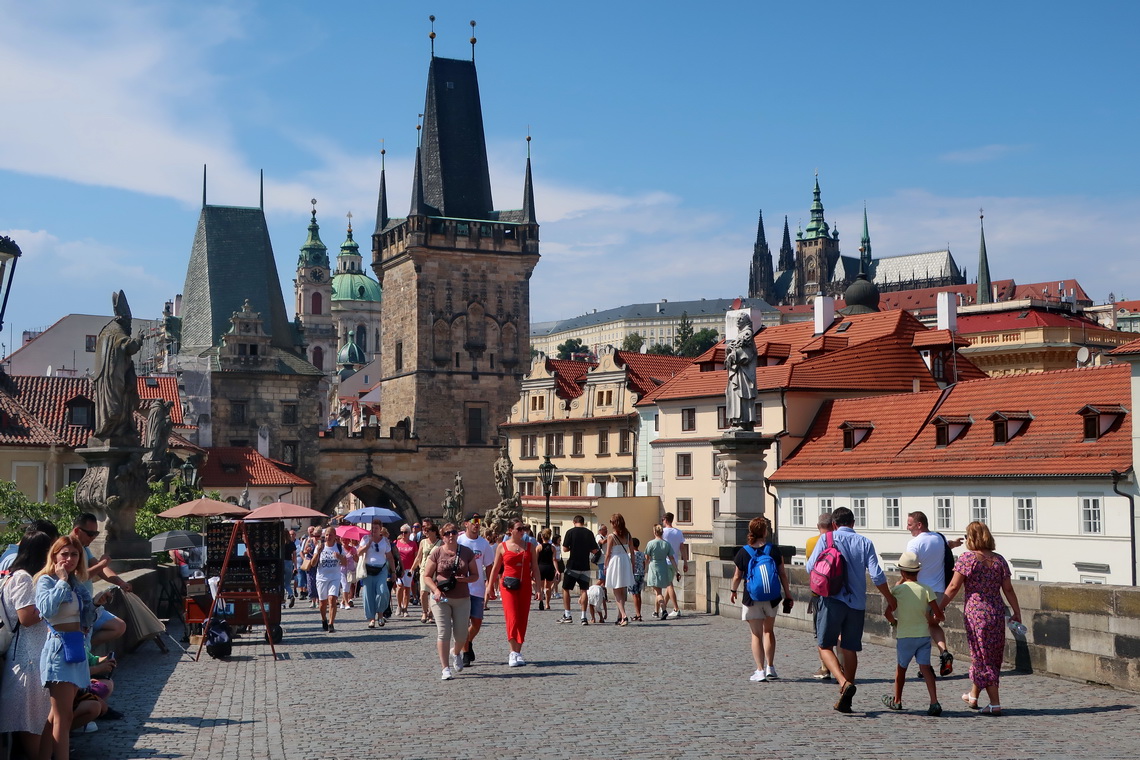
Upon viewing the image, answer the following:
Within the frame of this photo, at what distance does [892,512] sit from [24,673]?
30093 mm

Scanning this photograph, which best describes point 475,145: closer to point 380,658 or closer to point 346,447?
point 346,447

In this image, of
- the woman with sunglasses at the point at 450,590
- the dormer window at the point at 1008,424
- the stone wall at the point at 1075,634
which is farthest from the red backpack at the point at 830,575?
the dormer window at the point at 1008,424

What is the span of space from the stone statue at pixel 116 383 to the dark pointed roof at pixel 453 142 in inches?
2350

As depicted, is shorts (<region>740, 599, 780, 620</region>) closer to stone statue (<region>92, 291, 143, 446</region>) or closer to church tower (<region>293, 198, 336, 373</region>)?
stone statue (<region>92, 291, 143, 446</region>)

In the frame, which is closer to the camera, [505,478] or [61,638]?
[61,638]

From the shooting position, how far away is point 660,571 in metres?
18.8

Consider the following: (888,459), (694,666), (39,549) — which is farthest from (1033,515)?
(39,549)

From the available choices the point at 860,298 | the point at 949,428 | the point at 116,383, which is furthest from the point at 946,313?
the point at 116,383

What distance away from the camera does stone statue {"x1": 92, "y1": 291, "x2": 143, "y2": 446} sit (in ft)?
53.1

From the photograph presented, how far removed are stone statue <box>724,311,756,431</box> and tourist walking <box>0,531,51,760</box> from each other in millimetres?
12985

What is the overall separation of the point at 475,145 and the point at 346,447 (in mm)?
17789

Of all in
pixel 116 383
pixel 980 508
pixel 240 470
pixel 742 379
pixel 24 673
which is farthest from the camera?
pixel 240 470

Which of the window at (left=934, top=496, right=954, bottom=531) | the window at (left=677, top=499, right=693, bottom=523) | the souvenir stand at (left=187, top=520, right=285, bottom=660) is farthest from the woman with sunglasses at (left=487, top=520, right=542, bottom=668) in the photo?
the window at (left=677, top=499, right=693, bottom=523)

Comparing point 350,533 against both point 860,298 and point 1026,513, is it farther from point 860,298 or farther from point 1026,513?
point 860,298
